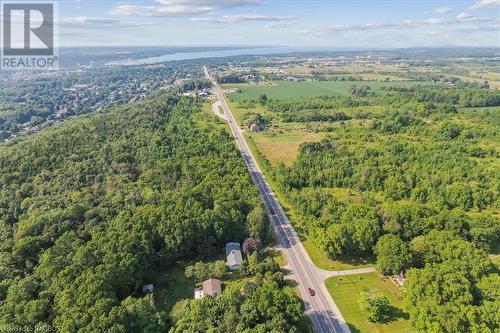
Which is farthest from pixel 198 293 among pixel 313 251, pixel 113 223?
pixel 313 251

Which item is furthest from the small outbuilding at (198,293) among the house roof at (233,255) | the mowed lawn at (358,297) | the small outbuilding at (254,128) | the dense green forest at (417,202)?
the small outbuilding at (254,128)

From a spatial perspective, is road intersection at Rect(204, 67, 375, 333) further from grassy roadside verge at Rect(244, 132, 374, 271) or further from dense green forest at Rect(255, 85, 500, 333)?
dense green forest at Rect(255, 85, 500, 333)

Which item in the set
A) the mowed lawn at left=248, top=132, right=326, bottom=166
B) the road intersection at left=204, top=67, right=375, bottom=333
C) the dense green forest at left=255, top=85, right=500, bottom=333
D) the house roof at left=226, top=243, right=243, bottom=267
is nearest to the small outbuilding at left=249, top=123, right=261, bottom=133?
the mowed lawn at left=248, top=132, right=326, bottom=166

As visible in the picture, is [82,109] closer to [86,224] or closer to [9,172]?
[9,172]

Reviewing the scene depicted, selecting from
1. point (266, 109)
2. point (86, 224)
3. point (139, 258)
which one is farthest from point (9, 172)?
point (266, 109)

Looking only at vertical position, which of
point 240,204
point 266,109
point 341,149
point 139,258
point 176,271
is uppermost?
point 266,109

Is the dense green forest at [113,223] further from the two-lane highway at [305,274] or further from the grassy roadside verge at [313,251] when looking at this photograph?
the grassy roadside verge at [313,251]
